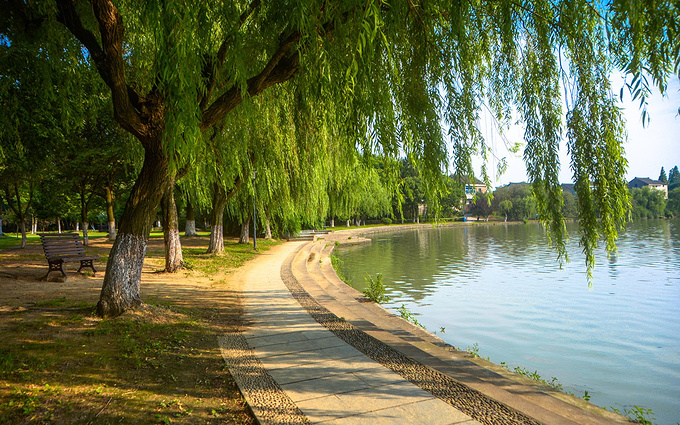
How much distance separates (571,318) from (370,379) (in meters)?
6.75

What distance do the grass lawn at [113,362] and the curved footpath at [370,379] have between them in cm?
32

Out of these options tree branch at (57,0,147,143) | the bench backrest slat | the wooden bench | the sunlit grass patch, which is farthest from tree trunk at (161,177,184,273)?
tree branch at (57,0,147,143)

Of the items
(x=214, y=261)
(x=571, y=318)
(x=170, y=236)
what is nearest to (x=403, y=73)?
(x=571, y=318)

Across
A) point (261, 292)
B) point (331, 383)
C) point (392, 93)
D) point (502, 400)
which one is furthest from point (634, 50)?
point (261, 292)

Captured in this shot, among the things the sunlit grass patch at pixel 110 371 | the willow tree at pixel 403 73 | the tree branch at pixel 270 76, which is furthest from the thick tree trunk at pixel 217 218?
the tree branch at pixel 270 76

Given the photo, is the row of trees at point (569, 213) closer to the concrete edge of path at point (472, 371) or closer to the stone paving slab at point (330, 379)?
the concrete edge of path at point (472, 371)

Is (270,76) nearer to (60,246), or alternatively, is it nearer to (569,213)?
(60,246)

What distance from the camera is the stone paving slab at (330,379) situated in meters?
3.18

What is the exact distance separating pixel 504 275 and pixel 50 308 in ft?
43.5

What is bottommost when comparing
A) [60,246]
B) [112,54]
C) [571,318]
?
[571,318]

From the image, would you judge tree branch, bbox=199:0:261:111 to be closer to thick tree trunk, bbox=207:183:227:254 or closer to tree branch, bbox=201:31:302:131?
tree branch, bbox=201:31:302:131

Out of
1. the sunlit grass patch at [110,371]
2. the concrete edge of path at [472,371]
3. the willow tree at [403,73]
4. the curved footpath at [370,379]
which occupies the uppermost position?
the willow tree at [403,73]

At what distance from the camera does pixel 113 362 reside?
4285mm

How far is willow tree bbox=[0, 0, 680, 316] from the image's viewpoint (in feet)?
13.6
